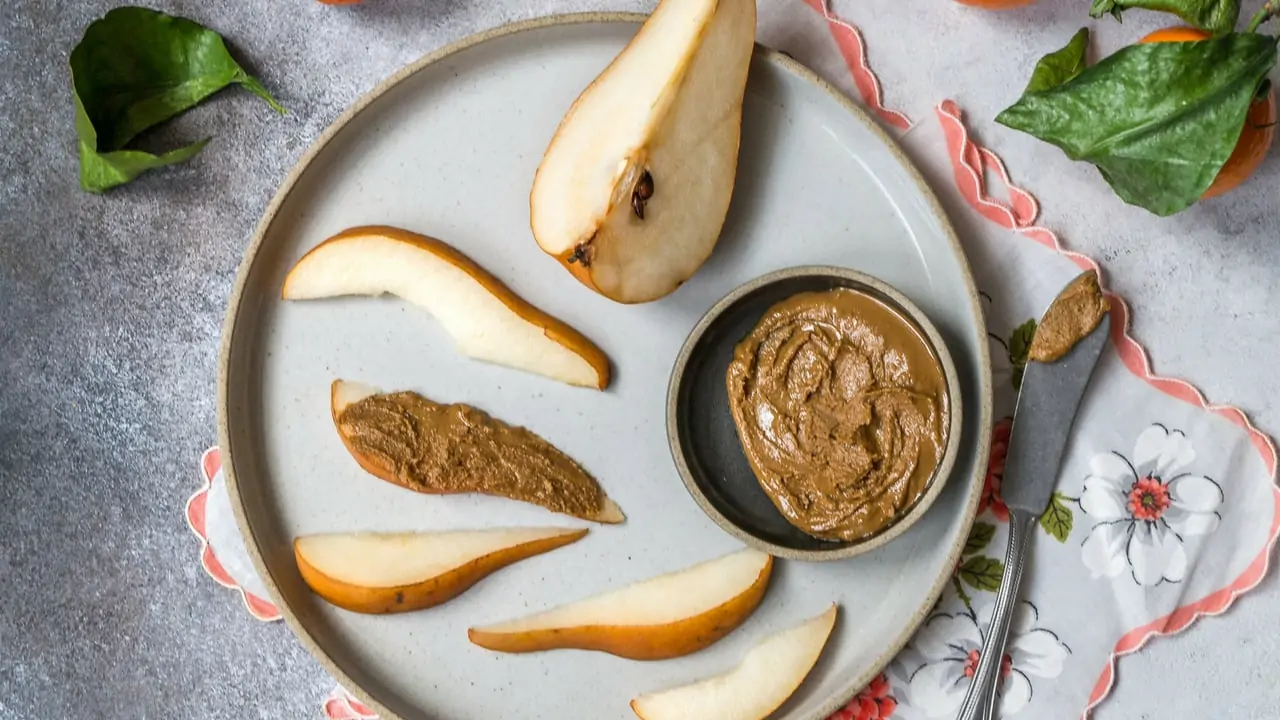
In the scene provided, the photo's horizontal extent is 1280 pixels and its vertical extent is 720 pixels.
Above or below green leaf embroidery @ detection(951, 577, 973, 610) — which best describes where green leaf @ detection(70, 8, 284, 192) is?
above

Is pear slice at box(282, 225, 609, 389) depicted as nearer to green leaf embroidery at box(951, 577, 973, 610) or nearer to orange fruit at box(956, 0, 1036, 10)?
green leaf embroidery at box(951, 577, 973, 610)

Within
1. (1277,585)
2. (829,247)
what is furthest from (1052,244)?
(1277,585)

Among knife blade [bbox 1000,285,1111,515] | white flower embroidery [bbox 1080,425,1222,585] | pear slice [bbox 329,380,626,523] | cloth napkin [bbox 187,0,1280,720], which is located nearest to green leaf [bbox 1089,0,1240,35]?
cloth napkin [bbox 187,0,1280,720]

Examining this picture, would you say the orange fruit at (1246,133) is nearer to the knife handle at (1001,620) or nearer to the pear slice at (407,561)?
the knife handle at (1001,620)

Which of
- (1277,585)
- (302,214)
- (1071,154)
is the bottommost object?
(1277,585)

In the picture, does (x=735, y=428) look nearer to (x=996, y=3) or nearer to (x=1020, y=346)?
(x=1020, y=346)

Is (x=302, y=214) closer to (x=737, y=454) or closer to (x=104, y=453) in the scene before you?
(x=104, y=453)

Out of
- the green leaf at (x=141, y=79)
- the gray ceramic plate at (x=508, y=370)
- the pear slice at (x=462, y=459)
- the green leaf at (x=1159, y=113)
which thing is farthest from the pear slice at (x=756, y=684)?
the green leaf at (x=141, y=79)
